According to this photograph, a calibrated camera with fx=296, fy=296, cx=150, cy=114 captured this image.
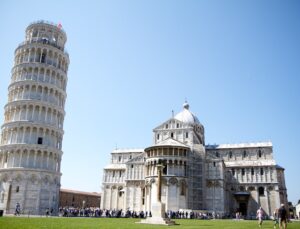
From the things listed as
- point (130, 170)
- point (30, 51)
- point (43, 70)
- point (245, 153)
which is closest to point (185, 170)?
point (130, 170)

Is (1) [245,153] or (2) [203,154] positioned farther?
(1) [245,153]

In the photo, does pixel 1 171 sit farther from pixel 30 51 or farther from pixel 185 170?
pixel 185 170

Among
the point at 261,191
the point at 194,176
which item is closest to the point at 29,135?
the point at 194,176

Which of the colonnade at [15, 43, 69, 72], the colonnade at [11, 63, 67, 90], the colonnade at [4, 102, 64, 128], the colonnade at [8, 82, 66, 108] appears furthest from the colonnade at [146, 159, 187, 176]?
the colonnade at [15, 43, 69, 72]

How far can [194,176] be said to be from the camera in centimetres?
5500

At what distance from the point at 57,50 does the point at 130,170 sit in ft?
90.7

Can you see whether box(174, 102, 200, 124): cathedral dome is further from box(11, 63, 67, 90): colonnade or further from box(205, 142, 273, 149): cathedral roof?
box(11, 63, 67, 90): colonnade

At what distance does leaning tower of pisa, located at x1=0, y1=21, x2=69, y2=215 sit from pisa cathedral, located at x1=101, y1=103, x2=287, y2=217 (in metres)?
16.9

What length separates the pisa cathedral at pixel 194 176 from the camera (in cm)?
5153

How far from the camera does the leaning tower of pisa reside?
43.1 meters

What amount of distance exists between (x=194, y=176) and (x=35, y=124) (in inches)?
1153

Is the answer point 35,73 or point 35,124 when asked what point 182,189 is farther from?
point 35,73

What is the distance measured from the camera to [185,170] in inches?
2058

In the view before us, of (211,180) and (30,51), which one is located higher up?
(30,51)
